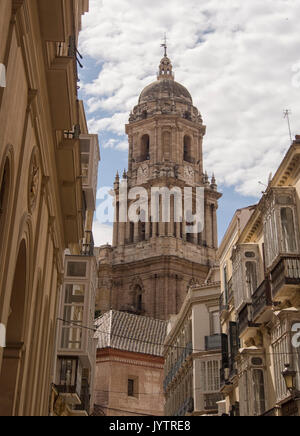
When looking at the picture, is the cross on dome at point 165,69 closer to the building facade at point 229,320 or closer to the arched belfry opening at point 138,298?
the arched belfry opening at point 138,298

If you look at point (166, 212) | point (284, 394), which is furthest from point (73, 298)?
point (166, 212)

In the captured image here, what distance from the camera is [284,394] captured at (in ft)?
55.6

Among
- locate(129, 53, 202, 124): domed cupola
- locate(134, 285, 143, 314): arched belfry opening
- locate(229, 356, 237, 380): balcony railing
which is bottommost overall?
locate(229, 356, 237, 380): balcony railing

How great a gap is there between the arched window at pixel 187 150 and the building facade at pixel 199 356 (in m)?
30.2

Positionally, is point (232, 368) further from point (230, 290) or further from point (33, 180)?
point (33, 180)

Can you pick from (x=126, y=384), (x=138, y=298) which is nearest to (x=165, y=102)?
(x=138, y=298)

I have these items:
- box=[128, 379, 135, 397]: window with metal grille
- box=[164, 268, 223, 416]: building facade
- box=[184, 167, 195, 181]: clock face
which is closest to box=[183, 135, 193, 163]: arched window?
box=[184, 167, 195, 181]: clock face

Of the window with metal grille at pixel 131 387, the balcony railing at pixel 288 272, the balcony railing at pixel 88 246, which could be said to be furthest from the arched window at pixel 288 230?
the window with metal grille at pixel 131 387

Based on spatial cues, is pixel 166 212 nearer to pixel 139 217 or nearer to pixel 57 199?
pixel 139 217

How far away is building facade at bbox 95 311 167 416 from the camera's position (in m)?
42.3

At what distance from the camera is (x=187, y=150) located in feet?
214

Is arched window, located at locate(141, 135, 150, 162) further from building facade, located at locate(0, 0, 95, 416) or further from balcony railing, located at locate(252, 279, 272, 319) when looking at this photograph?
building facade, located at locate(0, 0, 95, 416)

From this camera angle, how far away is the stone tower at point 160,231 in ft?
183

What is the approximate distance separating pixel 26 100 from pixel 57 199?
4.96 meters
